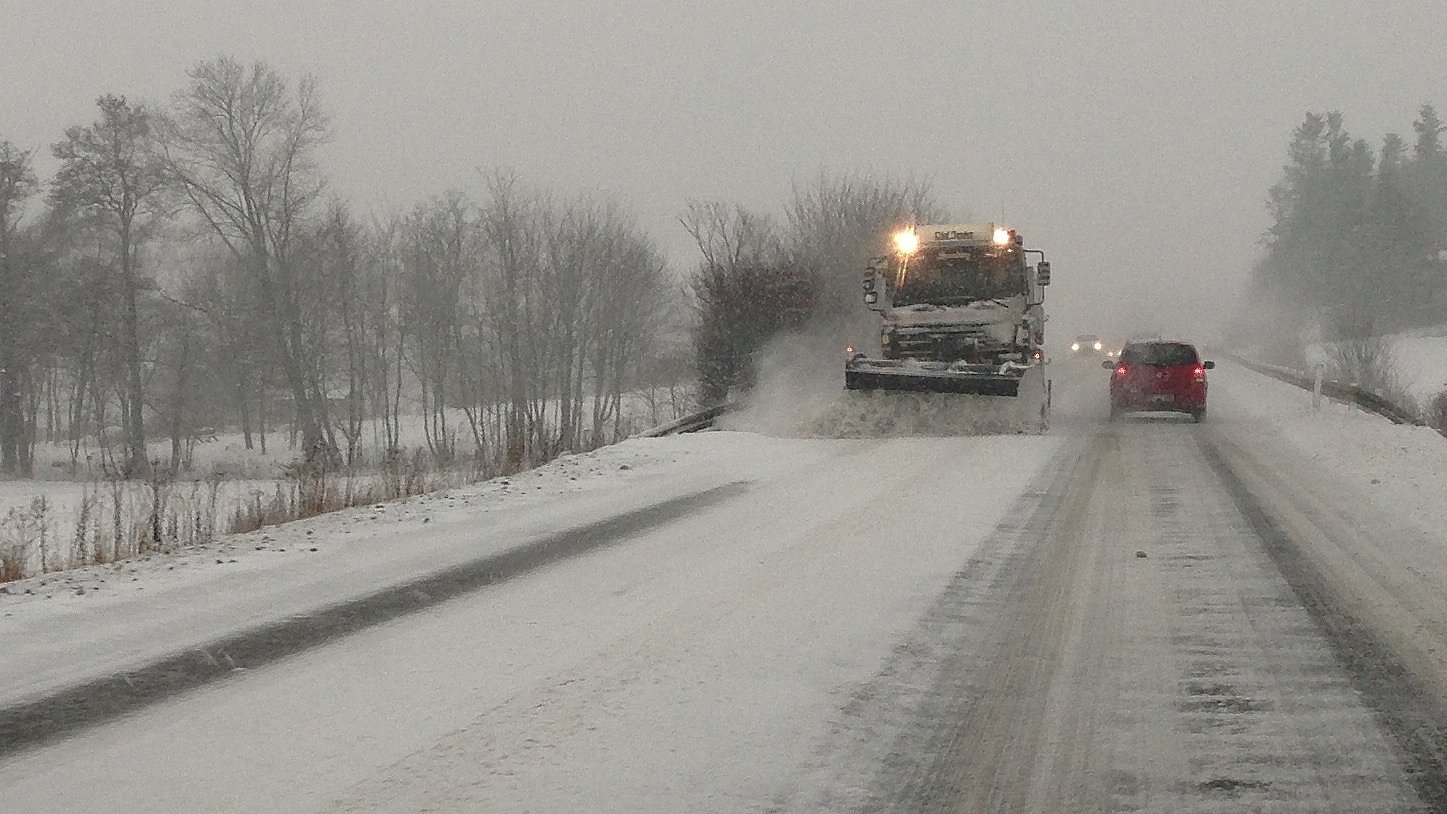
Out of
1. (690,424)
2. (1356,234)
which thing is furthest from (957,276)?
(1356,234)

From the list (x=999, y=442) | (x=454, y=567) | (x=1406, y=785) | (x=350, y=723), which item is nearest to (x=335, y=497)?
(x=454, y=567)

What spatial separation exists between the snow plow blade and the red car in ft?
17.5

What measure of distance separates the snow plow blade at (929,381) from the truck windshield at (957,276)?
1.58m

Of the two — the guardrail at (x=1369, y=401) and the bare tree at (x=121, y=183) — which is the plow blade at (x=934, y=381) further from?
the bare tree at (x=121, y=183)

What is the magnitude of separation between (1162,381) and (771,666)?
1867cm

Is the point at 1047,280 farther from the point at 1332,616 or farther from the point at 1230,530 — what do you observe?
the point at 1332,616

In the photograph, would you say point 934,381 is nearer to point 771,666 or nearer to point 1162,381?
point 1162,381

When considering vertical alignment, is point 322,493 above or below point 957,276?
below

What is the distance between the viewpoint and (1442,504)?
32.8 feet

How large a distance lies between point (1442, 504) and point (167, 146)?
42678 mm

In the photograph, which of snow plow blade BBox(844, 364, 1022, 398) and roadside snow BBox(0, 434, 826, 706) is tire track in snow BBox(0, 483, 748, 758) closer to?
roadside snow BBox(0, 434, 826, 706)

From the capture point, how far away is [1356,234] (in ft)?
262

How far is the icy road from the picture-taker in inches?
147

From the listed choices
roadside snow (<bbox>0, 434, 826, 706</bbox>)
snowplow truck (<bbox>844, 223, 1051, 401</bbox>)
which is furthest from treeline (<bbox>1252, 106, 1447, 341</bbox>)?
roadside snow (<bbox>0, 434, 826, 706</bbox>)
